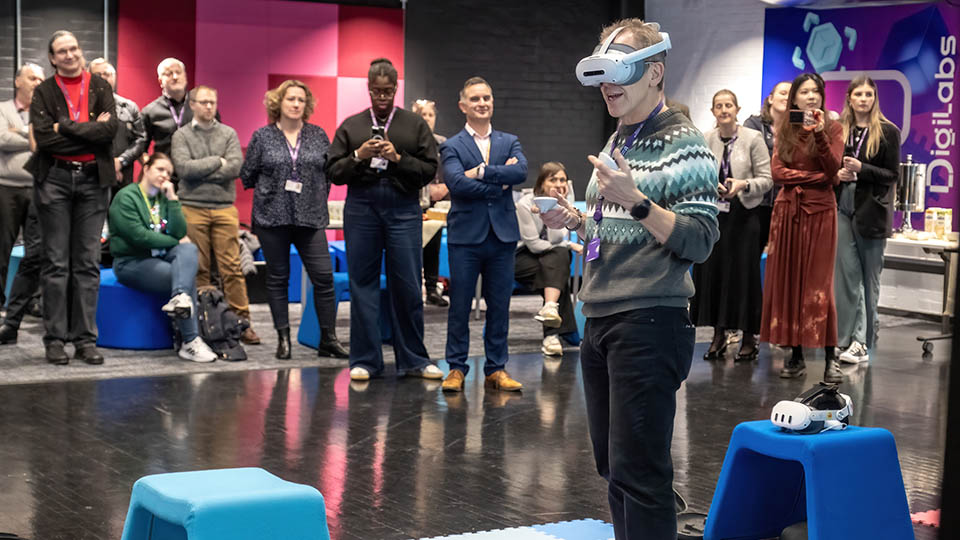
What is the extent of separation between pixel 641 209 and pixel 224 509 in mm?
1134

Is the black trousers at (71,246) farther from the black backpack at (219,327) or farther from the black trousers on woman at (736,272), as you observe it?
the black trousers on woman at (736,272)

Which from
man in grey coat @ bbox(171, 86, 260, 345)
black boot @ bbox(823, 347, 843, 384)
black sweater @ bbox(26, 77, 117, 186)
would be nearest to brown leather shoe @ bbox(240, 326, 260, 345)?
man in grey coat @ bbox(171, 86, 260, 345)

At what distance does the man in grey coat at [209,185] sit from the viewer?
749 centimetres

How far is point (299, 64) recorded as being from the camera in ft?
34.8

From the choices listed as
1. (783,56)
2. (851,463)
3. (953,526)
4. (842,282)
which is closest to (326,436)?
(851,463)

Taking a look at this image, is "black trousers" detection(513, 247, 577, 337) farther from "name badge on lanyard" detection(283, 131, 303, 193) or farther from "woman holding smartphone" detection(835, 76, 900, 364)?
"woman holding smartphone" detection(835, 76, 900, 364)

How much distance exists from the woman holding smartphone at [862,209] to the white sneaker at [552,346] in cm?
171

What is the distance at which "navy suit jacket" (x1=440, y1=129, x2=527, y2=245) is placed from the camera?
6062 millimetres

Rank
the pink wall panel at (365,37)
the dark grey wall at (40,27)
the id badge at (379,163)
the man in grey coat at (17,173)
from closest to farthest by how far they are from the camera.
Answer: the id badge at (379,163) → the man in grey coat at (17,173) → the dark grey wall at (40,27) → the pink wall panel at (365,37)

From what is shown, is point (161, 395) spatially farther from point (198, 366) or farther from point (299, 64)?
point (299, 64)

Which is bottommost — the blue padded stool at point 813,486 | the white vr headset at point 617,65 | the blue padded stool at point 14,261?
the blue padded stool at point 813,486

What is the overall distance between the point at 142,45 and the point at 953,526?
956cm

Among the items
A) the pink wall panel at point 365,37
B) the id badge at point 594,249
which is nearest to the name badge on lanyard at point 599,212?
the id badge at point 594,249

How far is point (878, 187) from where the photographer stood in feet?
23.6
